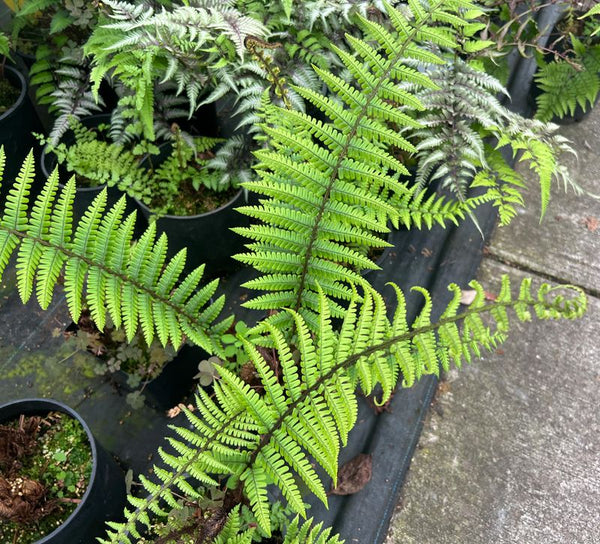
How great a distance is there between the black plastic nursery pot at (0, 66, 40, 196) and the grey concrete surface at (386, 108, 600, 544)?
7.79ft

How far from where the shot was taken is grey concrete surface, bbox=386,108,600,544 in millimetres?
2117

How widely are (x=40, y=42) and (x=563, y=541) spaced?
331 centimetres

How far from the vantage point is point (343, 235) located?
5.08ft

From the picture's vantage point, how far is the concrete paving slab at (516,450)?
6.93ft

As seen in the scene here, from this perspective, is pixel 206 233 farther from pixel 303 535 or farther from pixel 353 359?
pixel 303 535

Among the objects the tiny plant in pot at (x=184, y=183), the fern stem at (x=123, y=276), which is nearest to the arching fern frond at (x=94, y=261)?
the fern stem at (x=123, y=276)

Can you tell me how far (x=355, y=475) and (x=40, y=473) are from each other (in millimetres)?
1193

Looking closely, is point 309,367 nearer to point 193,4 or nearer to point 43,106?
point 193,4

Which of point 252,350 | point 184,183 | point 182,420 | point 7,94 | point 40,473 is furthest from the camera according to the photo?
point 7,94

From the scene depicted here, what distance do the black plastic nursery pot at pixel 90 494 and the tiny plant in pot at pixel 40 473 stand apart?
0.16ft

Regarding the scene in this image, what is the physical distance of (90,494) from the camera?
5.18 feet

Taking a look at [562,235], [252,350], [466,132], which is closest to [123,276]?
[252,350]

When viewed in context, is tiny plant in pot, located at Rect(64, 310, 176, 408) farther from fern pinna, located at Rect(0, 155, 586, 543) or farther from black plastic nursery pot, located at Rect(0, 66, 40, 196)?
black plastic nursery pot, located at Rect(0, 66, 40, 196)

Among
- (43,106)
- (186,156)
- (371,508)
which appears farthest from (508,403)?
(43,106)
